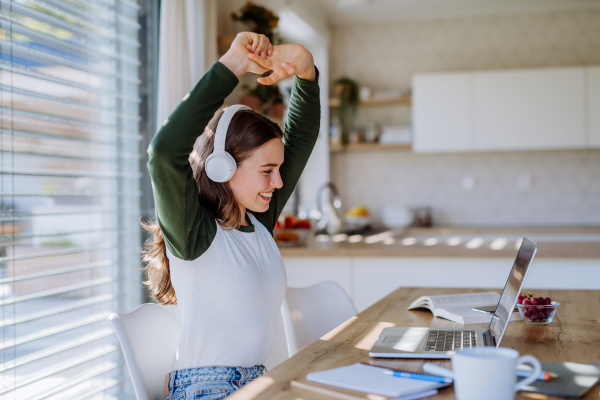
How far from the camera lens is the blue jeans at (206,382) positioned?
1280mm

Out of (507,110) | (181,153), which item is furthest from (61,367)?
(507,110)

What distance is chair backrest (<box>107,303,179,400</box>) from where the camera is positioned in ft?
4.22

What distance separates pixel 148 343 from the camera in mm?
1404

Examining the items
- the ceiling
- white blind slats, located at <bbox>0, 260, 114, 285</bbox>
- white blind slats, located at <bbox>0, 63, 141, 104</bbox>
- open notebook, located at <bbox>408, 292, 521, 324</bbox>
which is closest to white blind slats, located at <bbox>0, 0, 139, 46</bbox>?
white blind slats, located at <bbox>0, 63, 141, 104</bbox>

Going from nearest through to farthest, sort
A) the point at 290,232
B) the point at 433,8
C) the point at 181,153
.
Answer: the point at 181,153
the point at 290,232
the point at 433,8

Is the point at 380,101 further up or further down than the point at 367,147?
further up

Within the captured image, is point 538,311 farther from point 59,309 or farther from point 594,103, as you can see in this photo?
point 594,103

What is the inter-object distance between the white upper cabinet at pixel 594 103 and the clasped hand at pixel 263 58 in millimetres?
3539

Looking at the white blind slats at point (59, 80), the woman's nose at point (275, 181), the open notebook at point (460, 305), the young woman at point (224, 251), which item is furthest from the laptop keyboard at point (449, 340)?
the white blind slats at point (59, 80)

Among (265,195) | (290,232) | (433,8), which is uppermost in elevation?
(433,8)

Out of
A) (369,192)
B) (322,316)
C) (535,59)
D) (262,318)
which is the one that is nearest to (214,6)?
(322,316)

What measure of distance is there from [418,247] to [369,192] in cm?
237

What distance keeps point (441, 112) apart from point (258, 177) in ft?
11.2

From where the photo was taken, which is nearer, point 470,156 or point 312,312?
point 312,312
